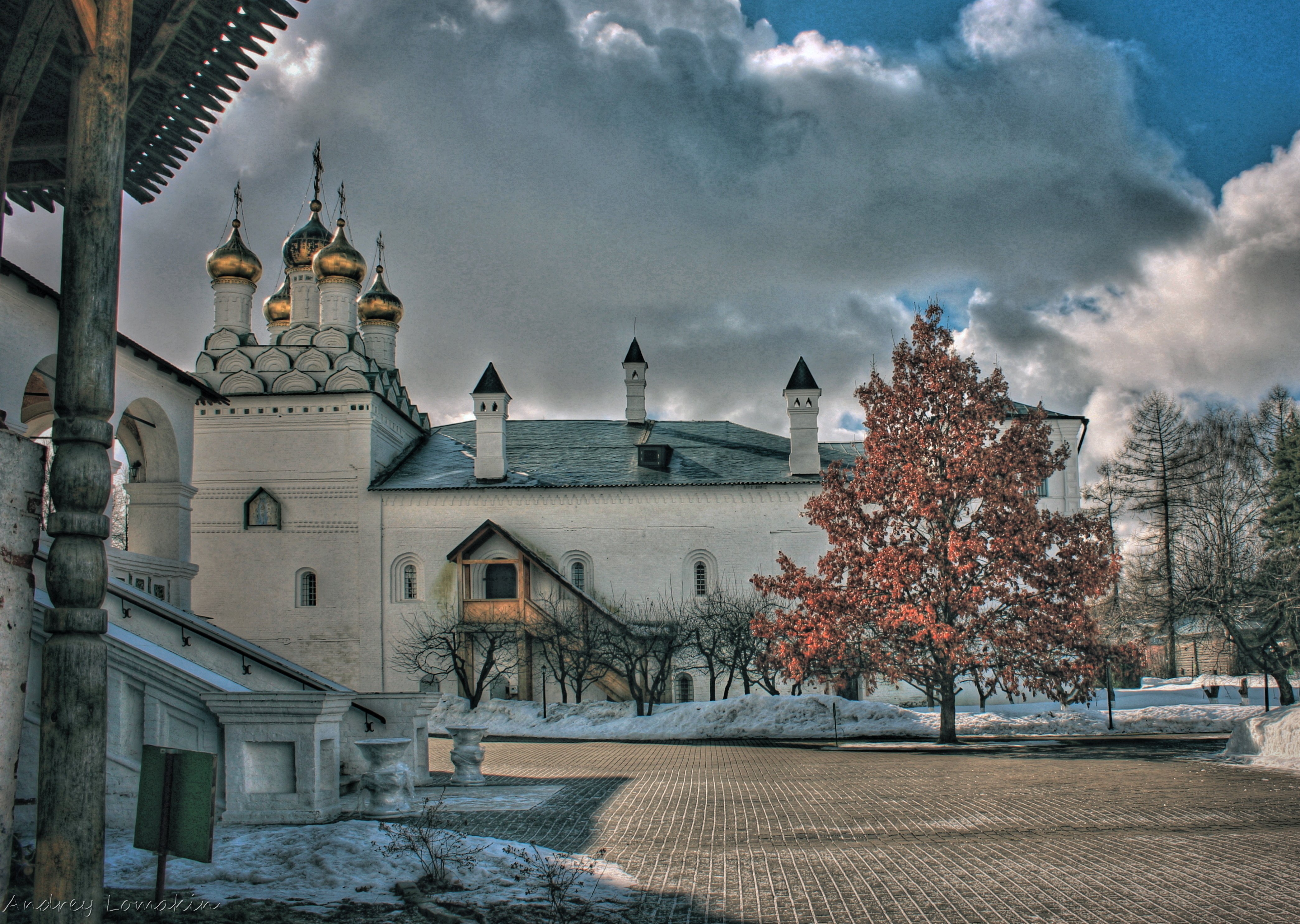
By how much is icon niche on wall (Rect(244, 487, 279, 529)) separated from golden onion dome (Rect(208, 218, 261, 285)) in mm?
7674

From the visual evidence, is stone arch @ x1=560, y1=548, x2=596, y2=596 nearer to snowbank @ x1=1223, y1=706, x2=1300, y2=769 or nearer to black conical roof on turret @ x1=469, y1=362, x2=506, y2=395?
black conical roof on turret @ x1=469, y1=362, x2=506, y2=395

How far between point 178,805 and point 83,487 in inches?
85.7

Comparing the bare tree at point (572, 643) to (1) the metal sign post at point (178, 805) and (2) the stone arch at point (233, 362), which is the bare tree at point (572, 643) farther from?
(1) the metal sign post at point (178, 805)

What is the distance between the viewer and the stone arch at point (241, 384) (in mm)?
35625

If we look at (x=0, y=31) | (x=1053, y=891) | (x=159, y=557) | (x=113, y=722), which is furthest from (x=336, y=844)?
(x=159, y=557)

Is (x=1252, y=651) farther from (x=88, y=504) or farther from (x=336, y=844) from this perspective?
(x=88, y=504)

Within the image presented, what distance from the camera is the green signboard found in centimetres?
570

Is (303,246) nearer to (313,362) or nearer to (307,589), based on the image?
(313,362)

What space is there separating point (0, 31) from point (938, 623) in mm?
18198

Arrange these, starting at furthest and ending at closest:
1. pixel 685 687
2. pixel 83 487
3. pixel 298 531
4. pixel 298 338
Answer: pixel 298 338
pixel 298 531
pixel 685 687
pixel 83 487

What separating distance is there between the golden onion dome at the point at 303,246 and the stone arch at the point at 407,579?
11622mm

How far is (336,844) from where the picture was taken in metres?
7.50

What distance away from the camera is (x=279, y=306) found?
41250mm

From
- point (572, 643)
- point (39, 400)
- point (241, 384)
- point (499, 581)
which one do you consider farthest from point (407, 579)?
point (39, 400)
